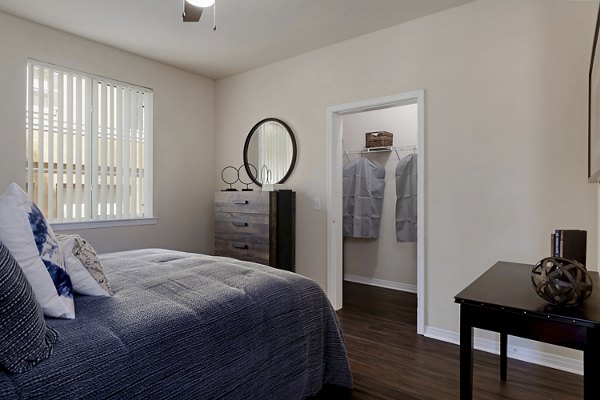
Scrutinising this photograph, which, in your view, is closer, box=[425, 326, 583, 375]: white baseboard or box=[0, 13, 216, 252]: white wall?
box=[425, 326, 583, 375]: white baseboard

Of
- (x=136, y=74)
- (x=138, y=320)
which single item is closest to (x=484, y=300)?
(x=138, y=320)

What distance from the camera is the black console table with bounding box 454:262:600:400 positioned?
3.78ft

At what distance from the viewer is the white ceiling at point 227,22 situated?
110 inches

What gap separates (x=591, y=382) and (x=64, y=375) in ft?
5.20

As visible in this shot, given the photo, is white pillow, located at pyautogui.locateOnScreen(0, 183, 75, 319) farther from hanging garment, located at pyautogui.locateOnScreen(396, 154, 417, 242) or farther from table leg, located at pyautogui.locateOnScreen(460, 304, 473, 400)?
hanging garment, located at pyautogui.locateOnScreen(396, 154, 417, 242)

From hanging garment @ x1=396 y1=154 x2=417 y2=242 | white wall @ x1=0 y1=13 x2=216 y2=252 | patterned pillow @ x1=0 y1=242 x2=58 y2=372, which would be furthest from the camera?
hanging garment @ x1=396 y1=154 x2=417 y2=242

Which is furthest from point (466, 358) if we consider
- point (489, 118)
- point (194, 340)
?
point (489, 118)

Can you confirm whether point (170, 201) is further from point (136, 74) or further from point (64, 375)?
point (64, 375)

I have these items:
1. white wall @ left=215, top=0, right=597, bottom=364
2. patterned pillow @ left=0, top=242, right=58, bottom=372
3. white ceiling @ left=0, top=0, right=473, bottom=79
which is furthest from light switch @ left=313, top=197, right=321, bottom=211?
patterned pillow @ left=0, top=242, right=58, bottom=372

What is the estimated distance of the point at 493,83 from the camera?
2678 mm

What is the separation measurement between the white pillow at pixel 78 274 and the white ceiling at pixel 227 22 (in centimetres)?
214

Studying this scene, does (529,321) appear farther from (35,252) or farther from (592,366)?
(35,252)

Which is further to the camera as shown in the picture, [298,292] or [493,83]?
[493,83]

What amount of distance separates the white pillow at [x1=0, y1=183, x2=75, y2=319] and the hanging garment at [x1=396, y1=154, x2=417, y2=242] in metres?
3.71
